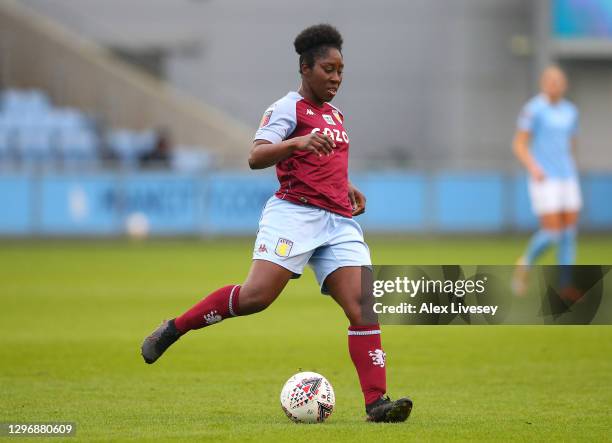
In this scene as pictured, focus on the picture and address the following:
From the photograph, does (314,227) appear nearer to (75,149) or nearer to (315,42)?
(315,42)

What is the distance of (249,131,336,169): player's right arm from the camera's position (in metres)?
6.74

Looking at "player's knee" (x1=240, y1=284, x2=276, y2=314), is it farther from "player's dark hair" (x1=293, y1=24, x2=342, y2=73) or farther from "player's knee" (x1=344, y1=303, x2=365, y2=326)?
"player's dark hair" (x1=293, y1=24, x2=342, y2=73)

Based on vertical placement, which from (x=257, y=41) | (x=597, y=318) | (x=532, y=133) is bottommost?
(x=597, y=318)

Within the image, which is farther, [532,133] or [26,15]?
[26,15]

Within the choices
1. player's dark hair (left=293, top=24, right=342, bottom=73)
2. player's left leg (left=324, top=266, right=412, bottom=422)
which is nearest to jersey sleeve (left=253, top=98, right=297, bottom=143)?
player's dark hair (left=293, top=24, right=342, bottom=73)

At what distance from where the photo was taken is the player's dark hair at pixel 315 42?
7.16m

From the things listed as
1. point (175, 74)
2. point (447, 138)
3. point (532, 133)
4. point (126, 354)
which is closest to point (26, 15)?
point (175, 74)

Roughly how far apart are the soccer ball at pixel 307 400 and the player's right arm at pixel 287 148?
130cm

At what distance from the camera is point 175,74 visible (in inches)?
1401

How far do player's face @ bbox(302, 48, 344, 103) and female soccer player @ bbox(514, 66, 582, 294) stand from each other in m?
7.40

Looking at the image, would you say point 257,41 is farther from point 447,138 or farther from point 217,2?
point 447,138

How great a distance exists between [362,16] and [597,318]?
29485 mm

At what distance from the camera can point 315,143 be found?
6.74m

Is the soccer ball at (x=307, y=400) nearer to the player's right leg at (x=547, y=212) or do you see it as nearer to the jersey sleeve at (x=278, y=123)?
the jersey sleeve at (x=278, y=123)
